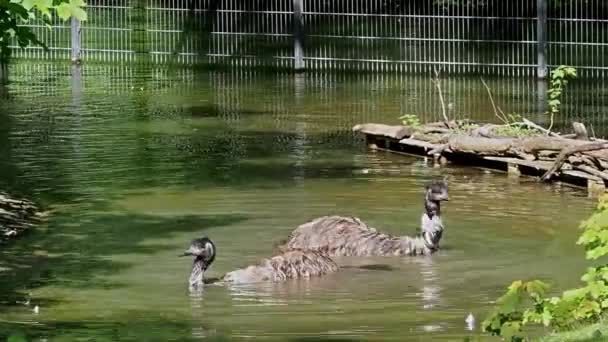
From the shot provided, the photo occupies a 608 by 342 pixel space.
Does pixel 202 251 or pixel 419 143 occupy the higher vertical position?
pixel 419 143

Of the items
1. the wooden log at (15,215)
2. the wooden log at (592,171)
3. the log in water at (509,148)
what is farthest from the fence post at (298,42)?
the wooden log at (15,215)

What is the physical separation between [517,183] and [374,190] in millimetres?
1608

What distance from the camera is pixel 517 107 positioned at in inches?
1036

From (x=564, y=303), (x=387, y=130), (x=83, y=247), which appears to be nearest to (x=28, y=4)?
(x=83, y=247)

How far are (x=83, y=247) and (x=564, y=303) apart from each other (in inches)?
279

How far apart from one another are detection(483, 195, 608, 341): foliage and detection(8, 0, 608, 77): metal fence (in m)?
21.4

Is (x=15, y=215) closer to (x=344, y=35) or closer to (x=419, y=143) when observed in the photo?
(x=419, y=143)

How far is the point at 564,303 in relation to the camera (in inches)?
380

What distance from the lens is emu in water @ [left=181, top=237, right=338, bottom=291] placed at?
14.1 m

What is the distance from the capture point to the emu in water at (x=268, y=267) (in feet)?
46.1

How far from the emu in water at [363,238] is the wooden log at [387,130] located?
19.4 ft

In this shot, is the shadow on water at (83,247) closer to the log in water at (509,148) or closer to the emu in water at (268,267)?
the emu in water at (268,267)

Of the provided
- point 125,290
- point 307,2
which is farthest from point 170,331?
point 307,2

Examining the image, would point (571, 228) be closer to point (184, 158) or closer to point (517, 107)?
point (184, 158)
